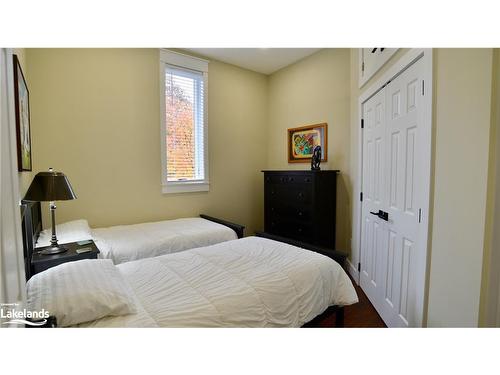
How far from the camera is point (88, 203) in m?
2.72

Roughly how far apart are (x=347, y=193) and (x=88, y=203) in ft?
9.59

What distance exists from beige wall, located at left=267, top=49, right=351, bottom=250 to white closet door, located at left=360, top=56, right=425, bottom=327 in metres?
0.57

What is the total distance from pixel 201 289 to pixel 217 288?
0.08 metres

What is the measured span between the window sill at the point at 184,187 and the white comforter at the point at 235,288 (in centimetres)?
156

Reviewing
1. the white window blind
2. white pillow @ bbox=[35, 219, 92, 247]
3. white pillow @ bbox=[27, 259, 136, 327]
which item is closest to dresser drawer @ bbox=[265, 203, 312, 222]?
the white window blind

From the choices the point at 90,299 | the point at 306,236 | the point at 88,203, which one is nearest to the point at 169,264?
the point at 90,299

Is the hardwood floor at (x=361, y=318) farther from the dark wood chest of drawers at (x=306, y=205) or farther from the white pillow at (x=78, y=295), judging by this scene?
the white pillow at (x=78, y=295)

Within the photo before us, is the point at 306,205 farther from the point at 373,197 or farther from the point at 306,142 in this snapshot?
the point at 306,142

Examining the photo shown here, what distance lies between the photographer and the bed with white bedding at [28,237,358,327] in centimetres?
102

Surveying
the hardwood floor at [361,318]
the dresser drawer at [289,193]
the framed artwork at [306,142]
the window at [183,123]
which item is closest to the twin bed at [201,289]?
the hardwood floor at [361,318]

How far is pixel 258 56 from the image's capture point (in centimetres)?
353

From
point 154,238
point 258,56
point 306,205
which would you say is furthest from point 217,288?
point 258,56

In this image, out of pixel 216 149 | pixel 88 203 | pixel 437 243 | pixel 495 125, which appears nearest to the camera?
pixel 495 125
